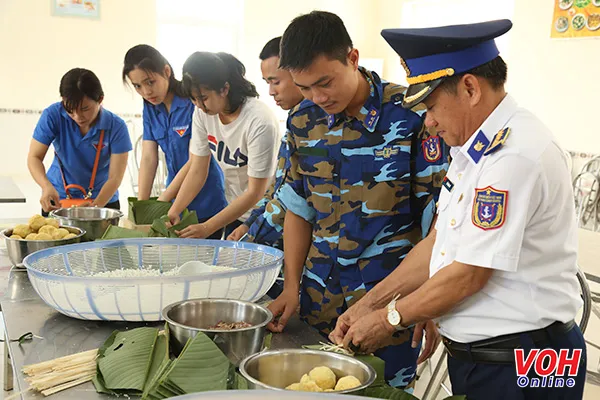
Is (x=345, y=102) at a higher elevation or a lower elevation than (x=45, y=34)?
lower

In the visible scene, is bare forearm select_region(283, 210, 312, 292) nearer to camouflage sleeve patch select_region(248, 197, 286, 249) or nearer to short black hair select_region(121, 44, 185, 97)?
camouflage sleeve patch select_region(248, 197, 286, 249)

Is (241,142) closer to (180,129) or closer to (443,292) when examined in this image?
(180,129)

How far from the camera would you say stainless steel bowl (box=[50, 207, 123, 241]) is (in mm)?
2400

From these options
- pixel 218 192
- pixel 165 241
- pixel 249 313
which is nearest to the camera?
pixel 249 313

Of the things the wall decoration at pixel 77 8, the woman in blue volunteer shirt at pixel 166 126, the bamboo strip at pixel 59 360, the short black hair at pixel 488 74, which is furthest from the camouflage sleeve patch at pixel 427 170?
the wall decoration at pixel 77 8

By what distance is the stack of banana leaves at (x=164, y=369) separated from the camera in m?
1.12

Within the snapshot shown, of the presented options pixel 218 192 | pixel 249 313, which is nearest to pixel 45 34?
pixel 218 192

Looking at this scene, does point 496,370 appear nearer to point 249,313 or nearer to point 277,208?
point 249,313

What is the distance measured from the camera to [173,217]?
2609 mm

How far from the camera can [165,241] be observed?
1976mm

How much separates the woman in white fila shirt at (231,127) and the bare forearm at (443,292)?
1243mm

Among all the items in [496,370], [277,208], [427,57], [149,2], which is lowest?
[496,370]

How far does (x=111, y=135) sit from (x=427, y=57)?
2514 mm

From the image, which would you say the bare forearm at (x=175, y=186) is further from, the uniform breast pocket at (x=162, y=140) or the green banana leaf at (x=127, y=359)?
the green banana leaf at (x=127, y=359)
